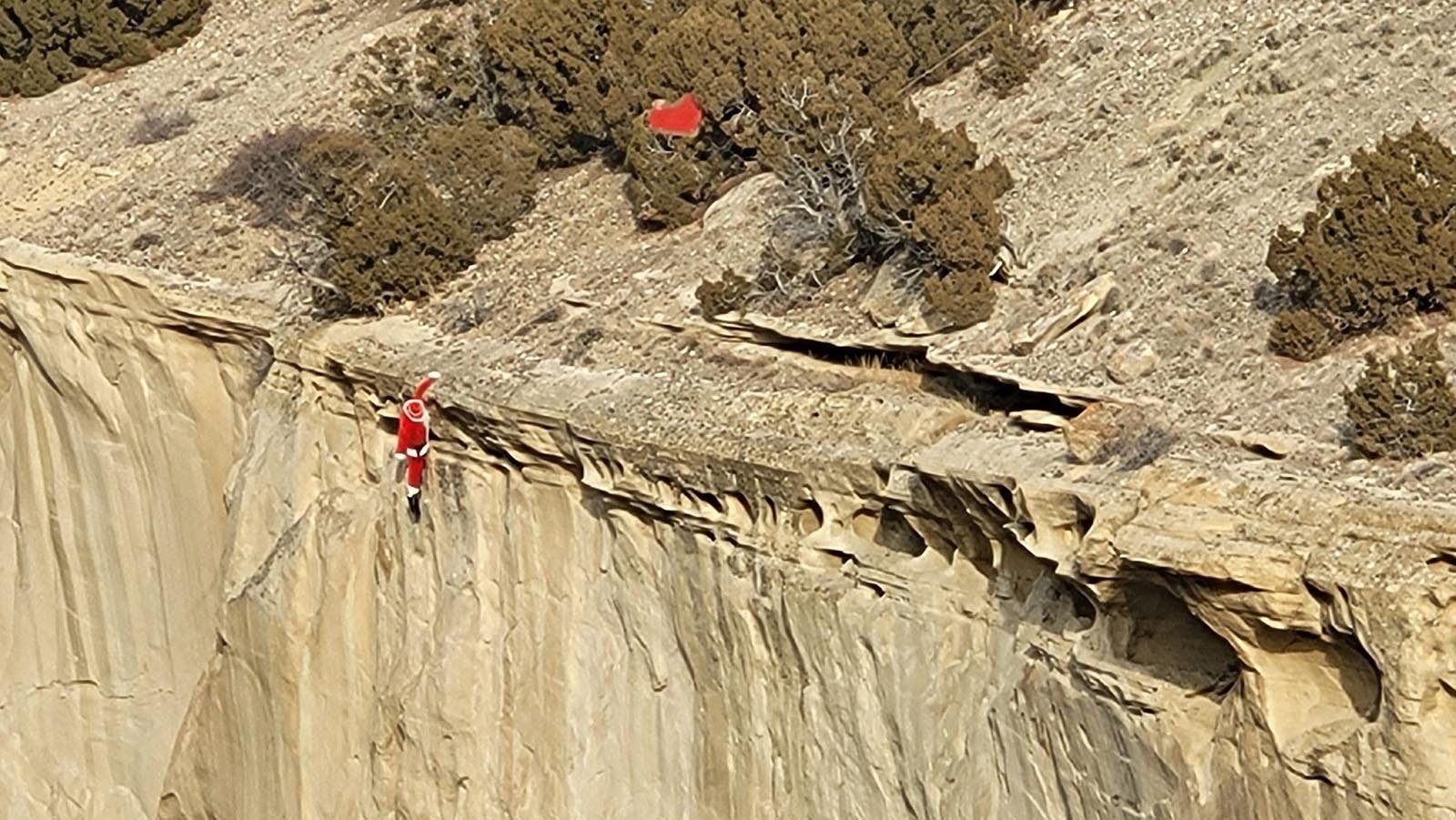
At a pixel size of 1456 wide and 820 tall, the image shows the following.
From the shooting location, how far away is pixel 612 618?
67.9 ft

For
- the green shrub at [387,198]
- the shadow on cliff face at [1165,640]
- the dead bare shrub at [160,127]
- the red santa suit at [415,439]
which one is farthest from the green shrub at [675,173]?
the shadow on cliff face at [1165,640]

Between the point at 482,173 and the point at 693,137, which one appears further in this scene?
the point at 482,173

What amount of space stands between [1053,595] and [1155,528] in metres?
1.91

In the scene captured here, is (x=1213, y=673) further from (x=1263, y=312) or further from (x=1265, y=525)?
(x=1263, y=312)

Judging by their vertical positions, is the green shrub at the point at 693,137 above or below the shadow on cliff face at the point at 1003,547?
above

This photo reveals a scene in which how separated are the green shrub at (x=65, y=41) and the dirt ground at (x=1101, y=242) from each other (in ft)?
24.8

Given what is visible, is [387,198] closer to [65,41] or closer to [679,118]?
[679,118]

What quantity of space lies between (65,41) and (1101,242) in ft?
70.1

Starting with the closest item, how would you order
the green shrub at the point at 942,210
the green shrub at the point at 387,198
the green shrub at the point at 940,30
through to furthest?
the green shrub at the point at 942,210 < the green shrub at the point at 387,198 < the green shrub at the point at 940,30

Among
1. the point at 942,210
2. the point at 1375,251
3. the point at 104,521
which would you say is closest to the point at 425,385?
the point at 942,210

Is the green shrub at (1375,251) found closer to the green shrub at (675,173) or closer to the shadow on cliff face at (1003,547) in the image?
the shadow on cliff face at (1003,547)

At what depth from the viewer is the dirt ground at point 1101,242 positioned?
1758 cm

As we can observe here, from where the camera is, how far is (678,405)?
1977 cm

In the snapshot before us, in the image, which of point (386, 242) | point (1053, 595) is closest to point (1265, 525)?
point (1053, 595)
